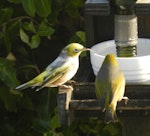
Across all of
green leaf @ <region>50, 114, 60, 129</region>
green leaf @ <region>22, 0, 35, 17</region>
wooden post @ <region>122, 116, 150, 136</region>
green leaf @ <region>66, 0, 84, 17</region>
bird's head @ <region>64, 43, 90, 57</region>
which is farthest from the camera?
green leaf @ <region>66, 0, 84, 17</region>

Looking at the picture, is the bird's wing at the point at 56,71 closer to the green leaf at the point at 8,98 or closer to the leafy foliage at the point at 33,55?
the leafy foliage at the point at 33,55

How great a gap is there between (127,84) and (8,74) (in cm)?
108

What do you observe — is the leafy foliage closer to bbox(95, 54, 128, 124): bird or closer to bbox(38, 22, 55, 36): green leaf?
bbox(38, 22, 55, 36): green leaf

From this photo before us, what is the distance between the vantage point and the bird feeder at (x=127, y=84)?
95.3 inches

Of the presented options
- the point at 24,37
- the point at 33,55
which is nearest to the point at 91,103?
the point at 24,37

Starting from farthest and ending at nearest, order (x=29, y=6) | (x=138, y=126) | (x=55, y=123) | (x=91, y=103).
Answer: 1. (x=55, y=123)
2. (x=29, y=6)
3. (x=138, y=126)
4. (x=91, y=103)

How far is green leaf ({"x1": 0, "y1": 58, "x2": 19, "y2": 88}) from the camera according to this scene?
3.58 metres

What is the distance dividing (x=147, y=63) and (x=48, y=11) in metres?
0.93

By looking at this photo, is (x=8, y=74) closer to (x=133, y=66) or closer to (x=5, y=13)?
(x=5, y=13)

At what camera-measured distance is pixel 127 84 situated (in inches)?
105

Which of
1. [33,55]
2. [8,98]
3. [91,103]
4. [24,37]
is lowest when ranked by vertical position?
[8,98]

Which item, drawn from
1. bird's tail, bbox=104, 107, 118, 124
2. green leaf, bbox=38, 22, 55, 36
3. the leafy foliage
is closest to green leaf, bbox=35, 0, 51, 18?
the leafy foliage

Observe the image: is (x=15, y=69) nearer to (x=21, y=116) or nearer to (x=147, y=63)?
(x=21, y=116)

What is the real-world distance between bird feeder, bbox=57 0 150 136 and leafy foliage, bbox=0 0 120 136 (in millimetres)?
407
